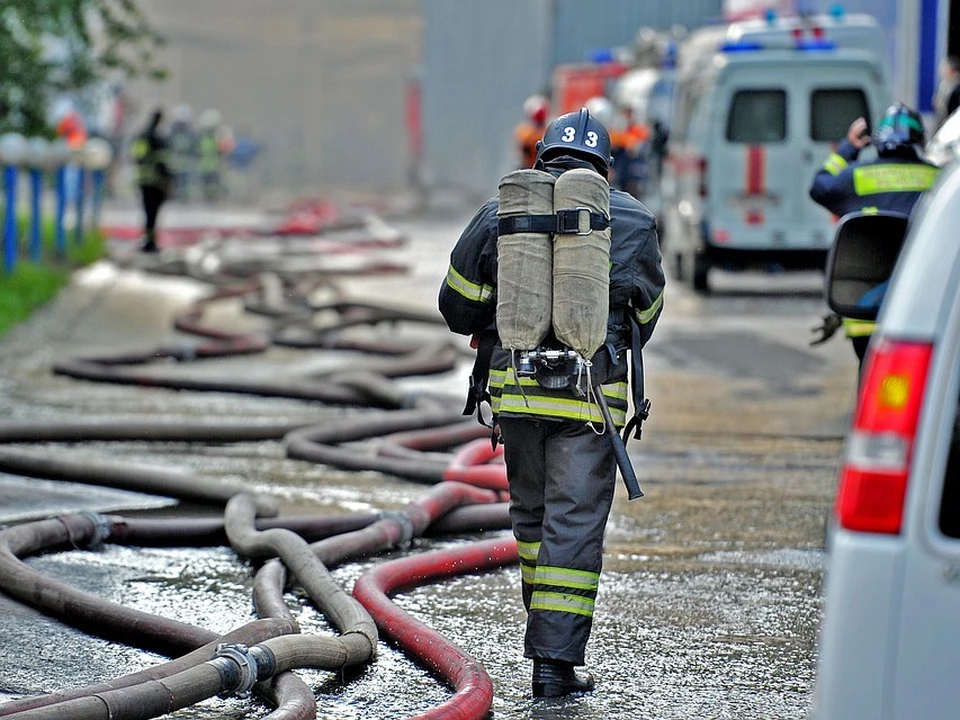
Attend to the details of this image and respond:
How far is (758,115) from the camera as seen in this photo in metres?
16.7

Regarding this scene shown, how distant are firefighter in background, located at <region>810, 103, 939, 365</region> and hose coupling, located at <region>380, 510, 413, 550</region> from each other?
2.04 meters

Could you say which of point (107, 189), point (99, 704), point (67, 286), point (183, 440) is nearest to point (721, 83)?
point (67, 286)

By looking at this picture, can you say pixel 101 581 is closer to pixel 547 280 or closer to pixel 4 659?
pixel 4 659

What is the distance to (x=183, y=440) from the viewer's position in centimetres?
926

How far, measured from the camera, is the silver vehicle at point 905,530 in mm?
3131

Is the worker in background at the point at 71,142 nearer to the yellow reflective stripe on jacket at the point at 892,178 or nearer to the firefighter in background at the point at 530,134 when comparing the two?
the firefighter in background at the point at 530,134

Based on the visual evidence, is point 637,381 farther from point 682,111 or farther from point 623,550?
point 682,111

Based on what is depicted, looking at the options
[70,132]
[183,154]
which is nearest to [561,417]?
[70,132]

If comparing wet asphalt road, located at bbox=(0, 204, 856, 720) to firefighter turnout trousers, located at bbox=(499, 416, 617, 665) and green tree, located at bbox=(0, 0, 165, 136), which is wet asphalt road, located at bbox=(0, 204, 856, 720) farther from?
green tree, located at bbox=(0, 0, 165, 136)

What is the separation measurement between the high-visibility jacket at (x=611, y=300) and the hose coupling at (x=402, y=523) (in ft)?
5.94

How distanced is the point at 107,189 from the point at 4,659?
30971 mm

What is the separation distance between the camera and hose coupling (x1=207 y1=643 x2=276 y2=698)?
4.59 m

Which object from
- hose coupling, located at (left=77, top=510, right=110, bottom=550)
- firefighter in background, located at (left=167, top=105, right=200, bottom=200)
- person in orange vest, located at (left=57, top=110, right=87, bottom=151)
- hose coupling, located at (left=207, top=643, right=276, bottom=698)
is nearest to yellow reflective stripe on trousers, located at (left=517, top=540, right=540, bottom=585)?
hose coupling, located at (left=207, top=643, right=276, bottom=698)

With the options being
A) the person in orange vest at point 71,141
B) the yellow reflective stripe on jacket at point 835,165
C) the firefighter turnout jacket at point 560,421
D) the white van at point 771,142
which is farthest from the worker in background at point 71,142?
the firefighter turnout jacket at point 560,421
